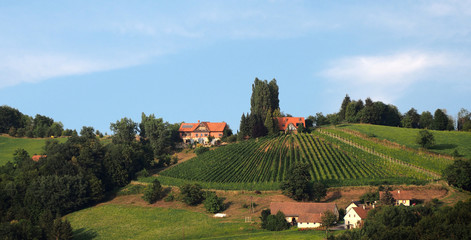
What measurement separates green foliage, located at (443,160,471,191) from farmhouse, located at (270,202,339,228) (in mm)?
21896

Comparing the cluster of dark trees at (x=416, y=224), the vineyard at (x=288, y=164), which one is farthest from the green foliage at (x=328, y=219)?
the vineyard at (x=288, y=164)

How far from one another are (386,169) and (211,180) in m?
35.0

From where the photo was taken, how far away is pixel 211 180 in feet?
319

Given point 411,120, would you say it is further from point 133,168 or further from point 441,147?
point 133,168

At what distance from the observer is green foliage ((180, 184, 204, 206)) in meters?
86.6

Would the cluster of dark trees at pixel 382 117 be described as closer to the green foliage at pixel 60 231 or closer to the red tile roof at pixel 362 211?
the red tile roof at pixel 362 211

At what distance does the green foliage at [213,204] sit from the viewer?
269ft

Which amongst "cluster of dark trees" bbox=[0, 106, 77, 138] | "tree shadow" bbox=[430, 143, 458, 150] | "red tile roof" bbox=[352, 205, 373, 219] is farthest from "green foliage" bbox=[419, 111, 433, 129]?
"cluster of dark trees" bbox=[0, 106, 77, 138]

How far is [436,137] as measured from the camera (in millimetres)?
119812

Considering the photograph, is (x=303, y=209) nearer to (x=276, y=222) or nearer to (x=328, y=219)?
(x=276, y=222)

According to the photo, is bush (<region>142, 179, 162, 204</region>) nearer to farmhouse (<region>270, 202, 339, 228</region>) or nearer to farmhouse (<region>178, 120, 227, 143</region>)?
farmhouse (<region>270, 202, 339, 228</region>)

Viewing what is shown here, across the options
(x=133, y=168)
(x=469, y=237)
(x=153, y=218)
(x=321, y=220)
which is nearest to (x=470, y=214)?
(x=469, y=237)

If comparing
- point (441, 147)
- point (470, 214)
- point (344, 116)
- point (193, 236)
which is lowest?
point (193, 236)

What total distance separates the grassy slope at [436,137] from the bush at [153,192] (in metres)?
58.0
